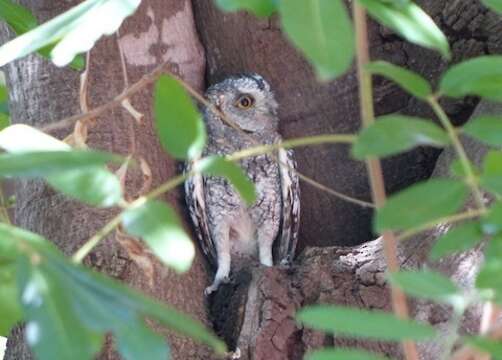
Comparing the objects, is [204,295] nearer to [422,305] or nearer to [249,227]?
[422,305]

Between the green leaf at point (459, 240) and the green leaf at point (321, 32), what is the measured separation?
0.68 feet

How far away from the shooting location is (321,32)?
789mm

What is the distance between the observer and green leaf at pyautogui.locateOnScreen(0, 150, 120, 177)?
0.81m

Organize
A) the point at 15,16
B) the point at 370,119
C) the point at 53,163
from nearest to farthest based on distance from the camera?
the point at 53,163 → the point at 370,119 → the point at 15,16

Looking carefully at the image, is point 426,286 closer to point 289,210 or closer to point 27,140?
point 27,140

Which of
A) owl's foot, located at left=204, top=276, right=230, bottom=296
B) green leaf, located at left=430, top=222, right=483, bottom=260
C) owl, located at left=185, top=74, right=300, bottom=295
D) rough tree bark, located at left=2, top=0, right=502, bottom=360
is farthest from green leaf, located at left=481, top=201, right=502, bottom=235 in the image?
owl, located at left=185, top=74, right=300, bottom=295

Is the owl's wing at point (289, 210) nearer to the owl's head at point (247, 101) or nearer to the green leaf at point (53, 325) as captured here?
the owl's head at point (247, 101)

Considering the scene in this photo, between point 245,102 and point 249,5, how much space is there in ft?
5.66

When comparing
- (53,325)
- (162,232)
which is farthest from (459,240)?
(53,325)

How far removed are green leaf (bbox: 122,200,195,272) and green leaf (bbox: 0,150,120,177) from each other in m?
0.05

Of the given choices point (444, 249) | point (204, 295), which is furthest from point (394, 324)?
point (204, 295)

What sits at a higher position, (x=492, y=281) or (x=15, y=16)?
(x=15, y=16)

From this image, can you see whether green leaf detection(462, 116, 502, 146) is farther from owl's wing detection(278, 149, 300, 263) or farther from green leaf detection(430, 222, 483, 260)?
owl's wing detection(278, 149, 300, 263)

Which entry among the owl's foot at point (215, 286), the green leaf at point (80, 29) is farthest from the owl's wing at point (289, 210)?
the green leaf at point (80, 29)
